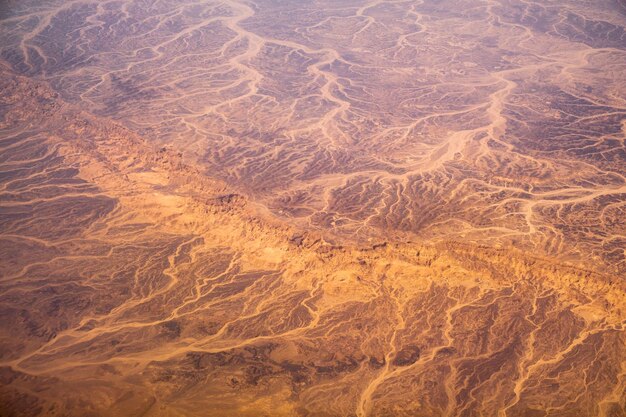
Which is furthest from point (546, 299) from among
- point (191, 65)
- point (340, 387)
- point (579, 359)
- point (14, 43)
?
point (14, 43)

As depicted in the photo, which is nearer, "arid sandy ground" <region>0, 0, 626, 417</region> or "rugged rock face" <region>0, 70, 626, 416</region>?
"rugged rock face" <region>0, 70, 626, 416</region>

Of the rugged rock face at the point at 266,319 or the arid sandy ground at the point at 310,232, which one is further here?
the arid sandy ground at the point at 310,232

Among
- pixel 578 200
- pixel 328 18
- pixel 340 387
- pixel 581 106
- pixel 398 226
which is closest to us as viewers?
pixel 340 387

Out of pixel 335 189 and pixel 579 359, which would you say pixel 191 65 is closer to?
pixel 335 189
